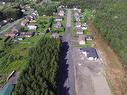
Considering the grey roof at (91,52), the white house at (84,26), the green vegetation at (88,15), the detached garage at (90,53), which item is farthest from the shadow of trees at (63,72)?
the green vegetation at (88,15)

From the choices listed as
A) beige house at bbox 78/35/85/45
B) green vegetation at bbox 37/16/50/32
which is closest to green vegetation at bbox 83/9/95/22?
green vegetation at bbox 37/16/50/32

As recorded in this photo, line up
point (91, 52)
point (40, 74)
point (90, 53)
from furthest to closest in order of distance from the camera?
point (91, 52) < point (90, 53) < point (40, 74)

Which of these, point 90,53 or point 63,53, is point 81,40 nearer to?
point 63,53

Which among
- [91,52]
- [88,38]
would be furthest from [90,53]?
[88,38]

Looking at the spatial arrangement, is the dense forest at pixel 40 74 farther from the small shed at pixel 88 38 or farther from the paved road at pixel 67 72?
the small shed at pixel 88 38

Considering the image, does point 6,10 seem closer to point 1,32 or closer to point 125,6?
point 1,32
